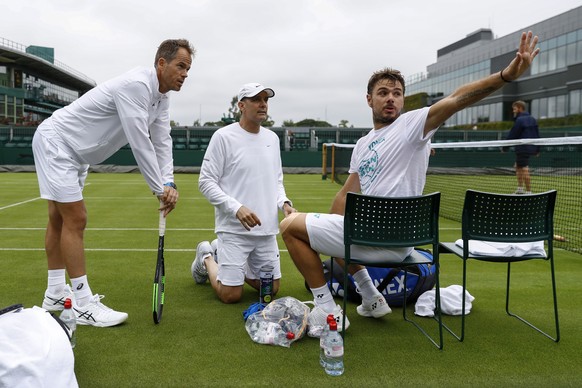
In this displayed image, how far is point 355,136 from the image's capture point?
107ft

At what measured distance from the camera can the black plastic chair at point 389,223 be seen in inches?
134

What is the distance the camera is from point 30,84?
69.6m

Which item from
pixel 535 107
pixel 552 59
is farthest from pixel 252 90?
pixel 535 107

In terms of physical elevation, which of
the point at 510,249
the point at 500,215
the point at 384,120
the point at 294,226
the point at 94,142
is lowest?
the point at 510,249

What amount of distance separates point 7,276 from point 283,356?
Answer: 3.47m

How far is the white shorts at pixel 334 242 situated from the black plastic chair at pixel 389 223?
0.08m

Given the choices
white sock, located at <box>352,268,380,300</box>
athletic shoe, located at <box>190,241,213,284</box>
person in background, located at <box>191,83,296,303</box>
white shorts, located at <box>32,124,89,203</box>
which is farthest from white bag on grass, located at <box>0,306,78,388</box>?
athletic shoe, located at <box>190,241,213,284</box>

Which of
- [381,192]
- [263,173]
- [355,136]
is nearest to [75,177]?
→ [263,173]

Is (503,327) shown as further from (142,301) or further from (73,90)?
(73,90)

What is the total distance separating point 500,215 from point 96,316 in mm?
3023

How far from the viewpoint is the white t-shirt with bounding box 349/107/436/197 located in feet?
11.7

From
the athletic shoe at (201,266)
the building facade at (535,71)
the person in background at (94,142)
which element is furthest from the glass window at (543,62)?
the person in background at (94,142)

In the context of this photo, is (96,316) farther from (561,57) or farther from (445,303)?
(561,57)

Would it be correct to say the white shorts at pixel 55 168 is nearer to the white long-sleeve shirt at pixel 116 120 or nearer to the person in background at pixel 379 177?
the white long-sleeve shirt at pixel 116 120
